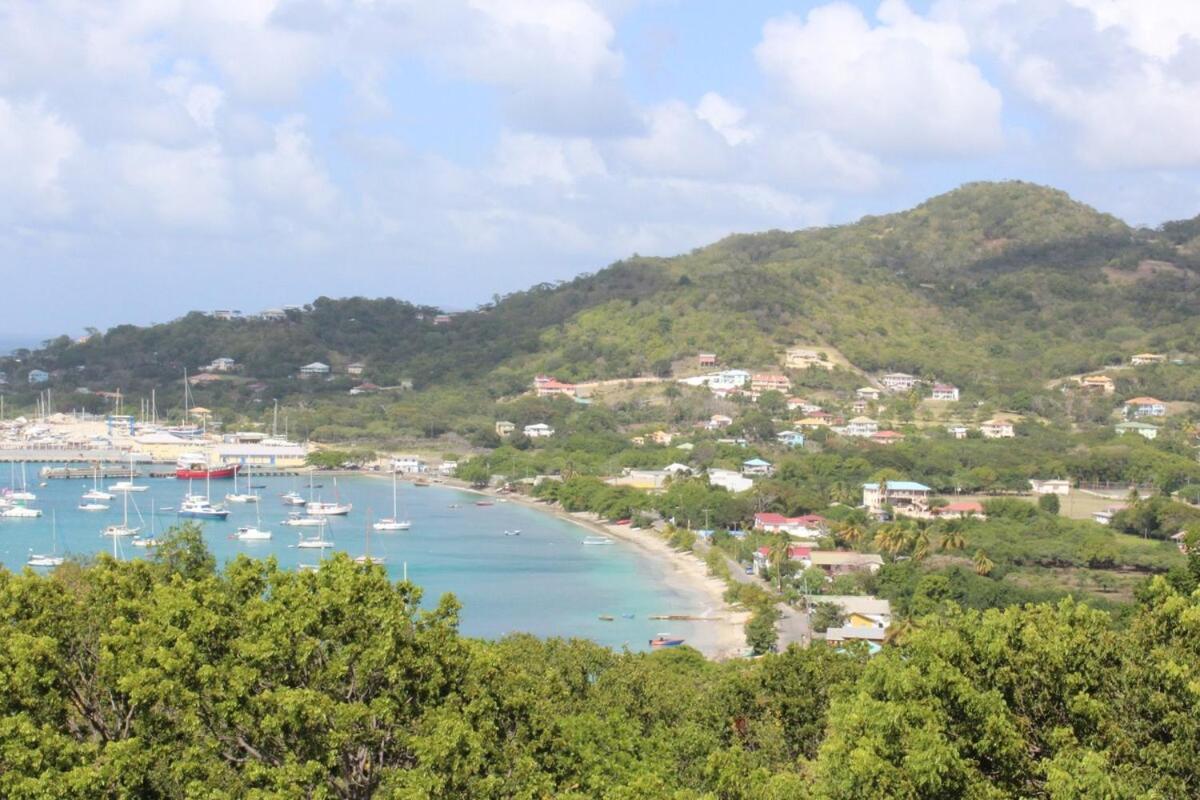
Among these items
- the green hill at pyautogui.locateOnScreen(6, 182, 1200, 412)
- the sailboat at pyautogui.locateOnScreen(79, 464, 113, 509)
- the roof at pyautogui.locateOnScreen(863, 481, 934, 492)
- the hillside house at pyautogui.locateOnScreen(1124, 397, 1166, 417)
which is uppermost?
the green hill at pyautogui.locateOnScreen(6, 182, 1200, 412)

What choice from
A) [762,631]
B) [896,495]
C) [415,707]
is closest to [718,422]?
[896,495]

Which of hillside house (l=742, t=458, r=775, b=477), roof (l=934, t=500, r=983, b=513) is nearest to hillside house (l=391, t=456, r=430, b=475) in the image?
hillside house (l=742, t=458, r=775, b=477)

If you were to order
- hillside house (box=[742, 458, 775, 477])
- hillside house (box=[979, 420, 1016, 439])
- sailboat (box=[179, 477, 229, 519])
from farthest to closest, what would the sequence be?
hillside house (box=[979, 420, 1016, 439]) < hillside house (box=[742, 458, 775, 477]) < sailboat (box=[179, 477, 229, 519])

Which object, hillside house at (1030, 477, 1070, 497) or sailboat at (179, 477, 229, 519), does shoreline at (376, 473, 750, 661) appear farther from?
hillside house at (1030, 477, 1070, 497)

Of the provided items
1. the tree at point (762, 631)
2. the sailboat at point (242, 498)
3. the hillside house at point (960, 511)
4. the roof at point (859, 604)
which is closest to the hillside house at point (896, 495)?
the hillside house at point (960, 511)

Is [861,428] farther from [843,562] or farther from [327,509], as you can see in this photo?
[843,562]

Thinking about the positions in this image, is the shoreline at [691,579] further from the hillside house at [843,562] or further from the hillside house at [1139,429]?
the hillside house at [1139,429]

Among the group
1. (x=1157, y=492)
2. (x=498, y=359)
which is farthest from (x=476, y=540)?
(x=498, y=359)
